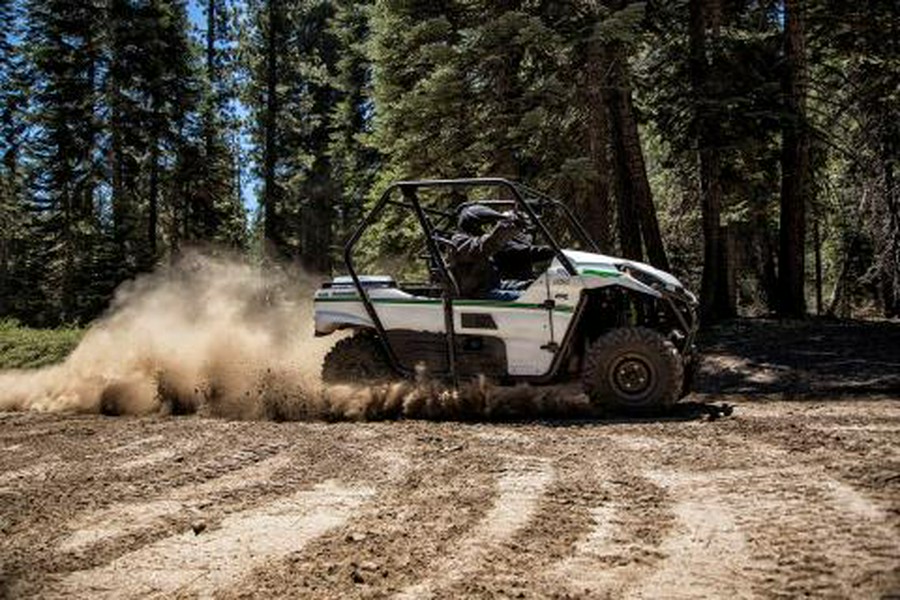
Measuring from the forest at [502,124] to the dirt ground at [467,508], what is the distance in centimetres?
774

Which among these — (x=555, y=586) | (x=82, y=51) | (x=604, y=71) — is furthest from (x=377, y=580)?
(x=82, y=51)

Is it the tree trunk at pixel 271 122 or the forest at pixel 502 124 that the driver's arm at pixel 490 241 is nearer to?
the forest at pixel 502 124

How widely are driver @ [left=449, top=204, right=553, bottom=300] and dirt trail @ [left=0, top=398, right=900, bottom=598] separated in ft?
5.90

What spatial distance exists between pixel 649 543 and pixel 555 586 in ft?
2.09

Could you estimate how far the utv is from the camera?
7453mm

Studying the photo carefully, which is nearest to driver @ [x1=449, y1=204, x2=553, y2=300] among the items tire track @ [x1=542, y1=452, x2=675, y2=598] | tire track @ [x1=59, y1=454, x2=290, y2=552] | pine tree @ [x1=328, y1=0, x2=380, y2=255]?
tire track @ [x1=59, y1=454, x2=290, y2=552]

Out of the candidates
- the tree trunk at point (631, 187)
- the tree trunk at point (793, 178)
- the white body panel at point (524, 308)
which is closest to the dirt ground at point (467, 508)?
the white body panel at point (524, 308)

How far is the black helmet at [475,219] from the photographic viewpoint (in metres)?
8.32

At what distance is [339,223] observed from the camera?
41969 millimetres

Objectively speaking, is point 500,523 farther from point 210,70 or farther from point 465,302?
point 210,70

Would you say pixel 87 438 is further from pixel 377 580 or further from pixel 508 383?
pixel 377 580

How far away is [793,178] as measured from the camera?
14945mm

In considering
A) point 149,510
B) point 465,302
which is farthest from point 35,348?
point 149,510

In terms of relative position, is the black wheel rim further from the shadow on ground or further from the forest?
the forest
